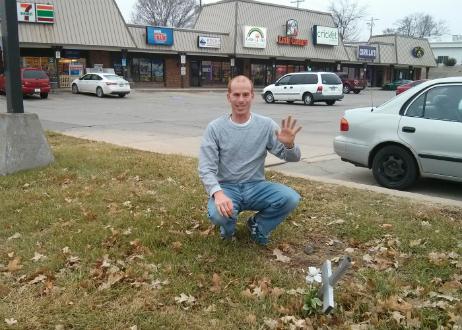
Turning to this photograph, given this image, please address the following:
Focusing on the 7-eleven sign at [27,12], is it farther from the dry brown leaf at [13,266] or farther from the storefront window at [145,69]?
the dry brown leaf at [13,266]

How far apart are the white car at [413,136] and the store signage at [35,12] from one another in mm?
26564

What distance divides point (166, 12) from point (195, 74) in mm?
30954

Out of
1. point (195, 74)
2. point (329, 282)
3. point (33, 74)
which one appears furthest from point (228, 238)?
point (195, 74)

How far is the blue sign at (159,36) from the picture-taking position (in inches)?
1307

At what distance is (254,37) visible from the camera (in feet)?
125

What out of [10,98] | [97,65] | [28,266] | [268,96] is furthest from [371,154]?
[97,65]

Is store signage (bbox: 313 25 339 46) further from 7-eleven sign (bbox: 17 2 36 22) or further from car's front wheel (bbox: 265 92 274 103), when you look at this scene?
7-eleven sign (bbox: 17 2 36 22)

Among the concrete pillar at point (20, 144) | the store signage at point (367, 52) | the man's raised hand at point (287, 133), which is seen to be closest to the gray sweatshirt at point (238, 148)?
the man's raised hand at point (287, 133)

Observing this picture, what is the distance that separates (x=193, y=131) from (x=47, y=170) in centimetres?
626

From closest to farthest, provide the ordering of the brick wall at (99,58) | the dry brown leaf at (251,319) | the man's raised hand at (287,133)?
the dry brown leaf at (251,319)
the man's raised hand at (287,133)
the brick wall at (99,58)

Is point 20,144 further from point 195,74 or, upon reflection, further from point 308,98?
point 195,74

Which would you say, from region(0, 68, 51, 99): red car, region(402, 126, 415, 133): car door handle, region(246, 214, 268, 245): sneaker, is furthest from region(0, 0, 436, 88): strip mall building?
region(246, 214, 268, 245): sneaker

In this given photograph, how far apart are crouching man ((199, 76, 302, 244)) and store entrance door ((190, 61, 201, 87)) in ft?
119

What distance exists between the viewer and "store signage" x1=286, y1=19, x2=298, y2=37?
40219 mm
